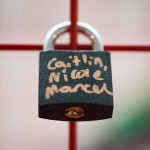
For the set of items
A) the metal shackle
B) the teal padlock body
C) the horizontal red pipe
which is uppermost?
the metal shackle

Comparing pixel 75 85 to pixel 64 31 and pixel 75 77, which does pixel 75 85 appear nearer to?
pixel 75 77

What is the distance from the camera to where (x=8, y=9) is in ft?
2.33

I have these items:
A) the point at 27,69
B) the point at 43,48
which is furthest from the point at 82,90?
the point at 27,69

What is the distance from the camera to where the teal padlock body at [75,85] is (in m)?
0.53

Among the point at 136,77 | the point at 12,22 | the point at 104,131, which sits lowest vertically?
the point at 104,131

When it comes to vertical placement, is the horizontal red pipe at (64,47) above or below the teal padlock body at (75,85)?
above

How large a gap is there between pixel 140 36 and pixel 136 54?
0.15ft

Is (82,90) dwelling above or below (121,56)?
below

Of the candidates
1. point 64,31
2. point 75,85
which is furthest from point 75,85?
point 64,31

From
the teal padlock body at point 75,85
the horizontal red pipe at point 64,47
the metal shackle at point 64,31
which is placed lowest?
the teal padlock body at point 75,85

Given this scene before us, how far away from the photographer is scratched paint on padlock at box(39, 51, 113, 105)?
0.53m

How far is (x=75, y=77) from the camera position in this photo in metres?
0.54

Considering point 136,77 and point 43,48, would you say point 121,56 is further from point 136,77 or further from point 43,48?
point 43,48

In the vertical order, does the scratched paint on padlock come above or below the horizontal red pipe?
below
